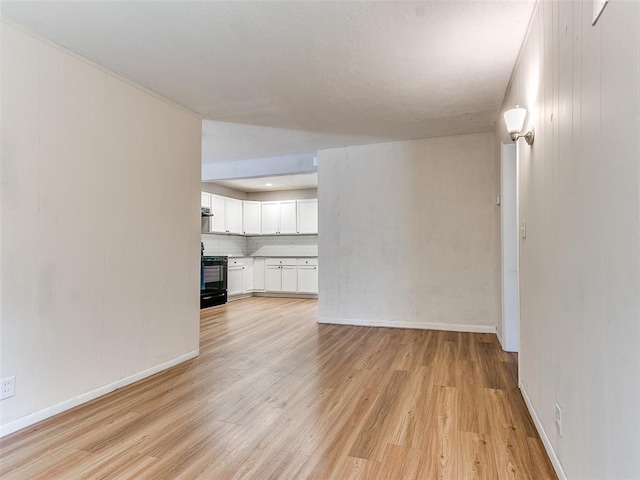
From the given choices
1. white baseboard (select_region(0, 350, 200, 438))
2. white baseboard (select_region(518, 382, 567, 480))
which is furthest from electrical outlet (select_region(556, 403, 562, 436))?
white baseboard (select_region(0, 350, 200, 438))

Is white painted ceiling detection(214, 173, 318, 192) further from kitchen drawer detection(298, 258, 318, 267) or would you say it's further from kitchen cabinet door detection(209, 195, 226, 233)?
kitchen drawer detection(298, 258, 318, 267)

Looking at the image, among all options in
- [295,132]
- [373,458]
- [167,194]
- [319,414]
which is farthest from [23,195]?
[295,132]

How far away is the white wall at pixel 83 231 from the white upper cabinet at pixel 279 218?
179 inches

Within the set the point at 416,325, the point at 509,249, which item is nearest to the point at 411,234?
the point at 416,325

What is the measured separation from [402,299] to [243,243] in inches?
186

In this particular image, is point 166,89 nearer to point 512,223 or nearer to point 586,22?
point 586,22

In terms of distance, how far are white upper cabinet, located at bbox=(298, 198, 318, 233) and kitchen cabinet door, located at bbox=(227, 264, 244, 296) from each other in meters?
1.53

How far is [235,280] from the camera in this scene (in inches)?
293

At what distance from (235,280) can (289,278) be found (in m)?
1.09

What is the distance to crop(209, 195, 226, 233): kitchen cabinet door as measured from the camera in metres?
7.23

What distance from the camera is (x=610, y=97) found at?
1.10 metres

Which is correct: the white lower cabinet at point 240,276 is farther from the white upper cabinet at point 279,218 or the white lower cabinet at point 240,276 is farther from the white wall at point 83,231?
the white wall at point 83,231

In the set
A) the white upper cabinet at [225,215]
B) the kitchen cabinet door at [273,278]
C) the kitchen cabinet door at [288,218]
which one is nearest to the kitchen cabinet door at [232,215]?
the white upper cabinet at [225,215]

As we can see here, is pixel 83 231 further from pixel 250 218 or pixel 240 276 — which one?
pixel 250 218
